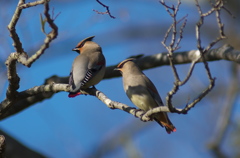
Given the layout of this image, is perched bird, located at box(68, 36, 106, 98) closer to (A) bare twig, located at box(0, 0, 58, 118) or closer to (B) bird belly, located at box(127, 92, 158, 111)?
(B) bird belly, located at box(127, 92, 158, 111)

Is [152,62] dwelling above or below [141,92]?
above

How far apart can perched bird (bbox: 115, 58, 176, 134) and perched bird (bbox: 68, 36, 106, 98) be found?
324 millimetres

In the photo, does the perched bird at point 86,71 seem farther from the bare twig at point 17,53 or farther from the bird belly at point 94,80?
the bare twig at point 17,53

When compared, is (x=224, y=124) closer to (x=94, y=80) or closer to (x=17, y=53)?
(x=94, y=80)

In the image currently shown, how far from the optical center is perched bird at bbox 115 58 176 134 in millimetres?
5832

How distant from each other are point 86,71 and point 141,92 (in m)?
0.70

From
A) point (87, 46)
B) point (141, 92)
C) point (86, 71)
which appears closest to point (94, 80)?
point (86, 71)

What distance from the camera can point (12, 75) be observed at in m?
4.72

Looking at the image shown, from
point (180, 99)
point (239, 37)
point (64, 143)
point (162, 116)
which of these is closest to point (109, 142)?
point (64, 143)

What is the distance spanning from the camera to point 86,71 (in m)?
5.93

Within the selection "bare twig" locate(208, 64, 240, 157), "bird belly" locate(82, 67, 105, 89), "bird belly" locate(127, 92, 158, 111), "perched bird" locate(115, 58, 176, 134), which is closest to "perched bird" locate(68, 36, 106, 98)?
"bird belly" locate(82, 67, 105, 89)

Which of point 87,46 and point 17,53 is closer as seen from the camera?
point 17,53

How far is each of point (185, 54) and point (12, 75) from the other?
2.41m

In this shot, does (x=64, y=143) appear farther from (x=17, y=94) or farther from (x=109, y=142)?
(x=17, y=94)
